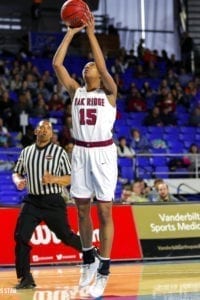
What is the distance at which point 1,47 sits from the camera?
23984mm

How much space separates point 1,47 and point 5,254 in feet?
47.1

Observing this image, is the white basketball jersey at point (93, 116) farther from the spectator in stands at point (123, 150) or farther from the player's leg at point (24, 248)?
the spectator in stands at point (123, 150)

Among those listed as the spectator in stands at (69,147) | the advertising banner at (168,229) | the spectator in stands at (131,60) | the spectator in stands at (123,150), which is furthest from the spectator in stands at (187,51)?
the advertising banner at (168,229)

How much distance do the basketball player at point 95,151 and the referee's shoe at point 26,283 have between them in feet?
3.96

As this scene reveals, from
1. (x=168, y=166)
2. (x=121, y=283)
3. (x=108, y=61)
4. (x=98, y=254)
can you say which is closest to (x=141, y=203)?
(x=121, y=283)

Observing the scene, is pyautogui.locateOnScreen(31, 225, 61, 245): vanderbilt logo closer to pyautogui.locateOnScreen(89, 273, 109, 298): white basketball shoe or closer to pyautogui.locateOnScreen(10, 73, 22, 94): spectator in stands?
pyautogui.locateOnScreen(89, 273, 109, 298): white basketball shoe

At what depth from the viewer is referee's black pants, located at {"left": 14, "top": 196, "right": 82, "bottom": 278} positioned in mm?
8188

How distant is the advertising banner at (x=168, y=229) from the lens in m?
11.7

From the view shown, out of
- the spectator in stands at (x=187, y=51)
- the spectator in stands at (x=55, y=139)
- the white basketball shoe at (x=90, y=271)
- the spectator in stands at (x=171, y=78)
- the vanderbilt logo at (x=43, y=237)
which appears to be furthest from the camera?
the spectator in stands at (x=187, y=51)

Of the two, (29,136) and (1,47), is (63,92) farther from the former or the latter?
(1,47)

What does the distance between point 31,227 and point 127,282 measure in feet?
4.27

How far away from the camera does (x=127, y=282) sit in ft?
27.8

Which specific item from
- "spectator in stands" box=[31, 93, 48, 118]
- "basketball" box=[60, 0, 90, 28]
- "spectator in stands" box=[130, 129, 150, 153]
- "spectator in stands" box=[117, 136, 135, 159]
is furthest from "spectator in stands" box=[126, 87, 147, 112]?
"basketball" box=[60, 0, 90, 28]

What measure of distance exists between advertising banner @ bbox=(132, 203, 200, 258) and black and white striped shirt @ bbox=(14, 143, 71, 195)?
3.51 meters
